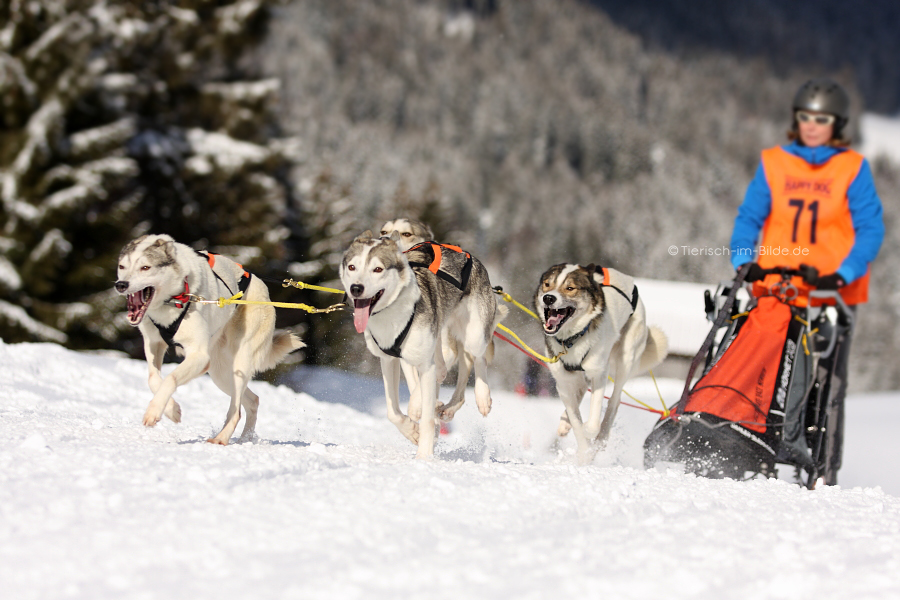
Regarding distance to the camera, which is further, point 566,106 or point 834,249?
point 566,106

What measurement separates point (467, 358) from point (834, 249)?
2.51 m

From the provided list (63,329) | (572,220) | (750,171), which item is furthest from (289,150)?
(750,171)

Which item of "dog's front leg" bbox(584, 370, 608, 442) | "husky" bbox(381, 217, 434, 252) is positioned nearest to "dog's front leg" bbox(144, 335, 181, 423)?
"husky" bbox(381, 217, 434, 252)

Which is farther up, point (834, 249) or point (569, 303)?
point (834, 249)

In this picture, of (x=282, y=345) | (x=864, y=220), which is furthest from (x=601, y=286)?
(x=282, y=345)

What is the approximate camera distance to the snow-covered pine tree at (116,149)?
47.4 feet

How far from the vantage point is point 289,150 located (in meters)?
20.2

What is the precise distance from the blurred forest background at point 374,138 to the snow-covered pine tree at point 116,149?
0.15 feet

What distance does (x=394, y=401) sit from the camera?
4.92m

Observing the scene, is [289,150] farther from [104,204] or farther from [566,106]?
[566,106]

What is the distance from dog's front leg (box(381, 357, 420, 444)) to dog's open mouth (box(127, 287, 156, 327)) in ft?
4.61

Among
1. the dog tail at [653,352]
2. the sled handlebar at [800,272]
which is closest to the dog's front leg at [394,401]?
the dog tail at [653,352]

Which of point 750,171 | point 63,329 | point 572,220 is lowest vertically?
point 63,329

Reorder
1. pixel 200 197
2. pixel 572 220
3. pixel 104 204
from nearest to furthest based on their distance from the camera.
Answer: pixel 104 204
pixel 200 197
pixel 572 220
